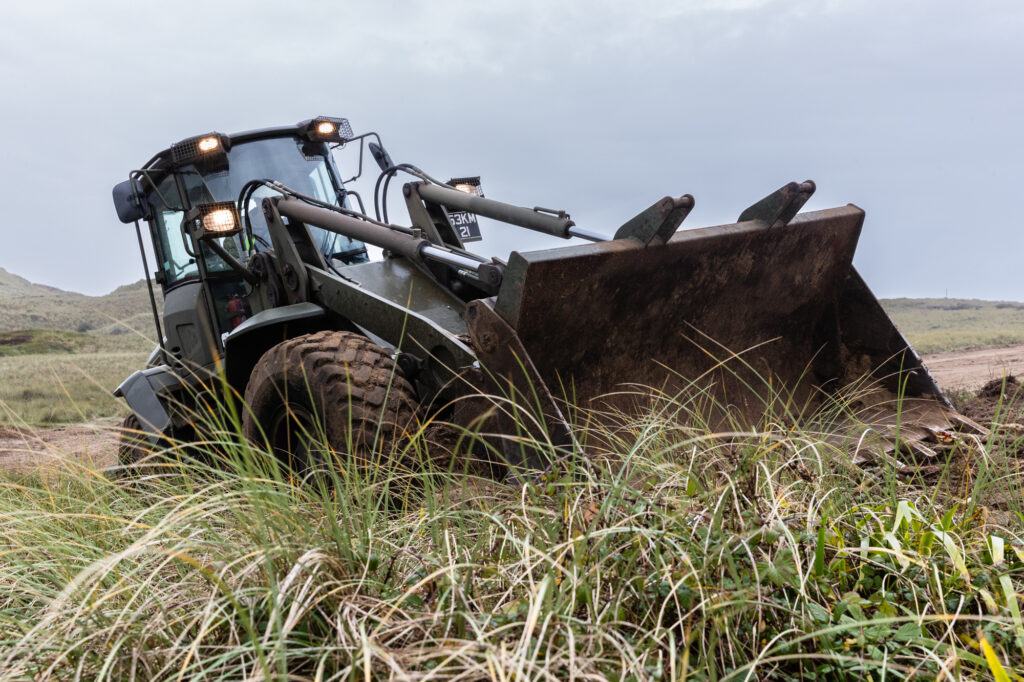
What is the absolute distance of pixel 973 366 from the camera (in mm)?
12453

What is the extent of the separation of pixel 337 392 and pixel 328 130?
10.1 ft

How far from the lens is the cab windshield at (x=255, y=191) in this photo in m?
6.66

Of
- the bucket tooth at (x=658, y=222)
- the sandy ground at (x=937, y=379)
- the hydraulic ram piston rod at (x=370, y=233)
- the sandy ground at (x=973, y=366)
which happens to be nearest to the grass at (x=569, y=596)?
the sandy ground at (x=937, y=379)

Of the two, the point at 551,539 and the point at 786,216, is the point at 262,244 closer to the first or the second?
the point at 786,216

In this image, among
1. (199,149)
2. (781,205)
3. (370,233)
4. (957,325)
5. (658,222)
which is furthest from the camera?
(957,325)

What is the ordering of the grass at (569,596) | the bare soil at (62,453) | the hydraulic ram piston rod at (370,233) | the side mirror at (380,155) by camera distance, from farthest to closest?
the side mirror at (380,155) < the hydraulic ram piston rod at (370,233) < the bare soil at (62,453) < the grass at (569,596)

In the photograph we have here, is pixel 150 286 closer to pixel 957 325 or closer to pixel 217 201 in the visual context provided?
pixel 217 201

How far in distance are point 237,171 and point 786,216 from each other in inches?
157

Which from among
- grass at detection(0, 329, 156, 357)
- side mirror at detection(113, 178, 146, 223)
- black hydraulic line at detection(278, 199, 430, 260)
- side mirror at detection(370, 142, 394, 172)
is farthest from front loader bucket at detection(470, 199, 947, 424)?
grass at detection(0, 329, 156, 357)

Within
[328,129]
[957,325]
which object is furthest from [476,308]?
[957,325]

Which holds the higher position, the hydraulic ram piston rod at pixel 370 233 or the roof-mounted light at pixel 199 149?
the roof-mounted light at pixel 199 149

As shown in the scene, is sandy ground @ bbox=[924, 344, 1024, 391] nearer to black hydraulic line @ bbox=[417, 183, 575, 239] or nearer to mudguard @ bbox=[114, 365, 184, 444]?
black hydraulic line @ bbox=[417, 183, 575, 239]

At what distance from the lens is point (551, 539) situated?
255cm

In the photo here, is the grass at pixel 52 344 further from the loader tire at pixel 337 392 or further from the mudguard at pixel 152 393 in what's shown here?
the loader tire at pixel 337 392
